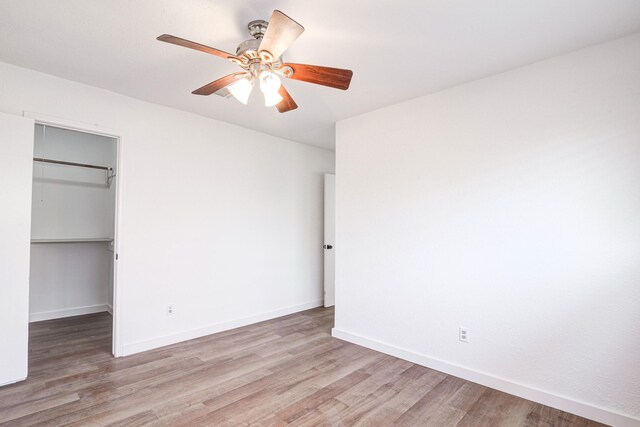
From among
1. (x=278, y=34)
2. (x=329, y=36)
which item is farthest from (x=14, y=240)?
(x=329, y=36)

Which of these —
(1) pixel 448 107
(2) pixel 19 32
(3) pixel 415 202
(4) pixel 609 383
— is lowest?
(4) pixel 609 383

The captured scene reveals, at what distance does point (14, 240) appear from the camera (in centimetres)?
248

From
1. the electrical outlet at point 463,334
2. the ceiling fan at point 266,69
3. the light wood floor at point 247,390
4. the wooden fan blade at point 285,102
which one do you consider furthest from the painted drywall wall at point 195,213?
the electrical outlet at point 463,334

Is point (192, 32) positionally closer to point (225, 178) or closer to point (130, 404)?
point (225, 178)

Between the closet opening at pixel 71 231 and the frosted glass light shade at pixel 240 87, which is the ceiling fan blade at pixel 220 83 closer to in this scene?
the frosted glass light shade at pixel 240 87

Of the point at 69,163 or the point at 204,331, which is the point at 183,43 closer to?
the point at 204,331

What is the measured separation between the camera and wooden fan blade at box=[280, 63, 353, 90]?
1.85 meters

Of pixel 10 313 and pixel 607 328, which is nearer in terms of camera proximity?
pixel 607 328

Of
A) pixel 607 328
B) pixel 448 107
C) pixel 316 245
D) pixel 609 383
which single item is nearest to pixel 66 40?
pixel 448 107

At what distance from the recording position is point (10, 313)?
2.45 m

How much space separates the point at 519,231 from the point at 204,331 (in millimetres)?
3184

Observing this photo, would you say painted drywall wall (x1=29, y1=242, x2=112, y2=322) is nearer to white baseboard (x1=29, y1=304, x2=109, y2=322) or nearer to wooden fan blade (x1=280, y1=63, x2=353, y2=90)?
white baseboard (x1=29, y1=304, x2=109, y2=322)

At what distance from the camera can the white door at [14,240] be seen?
243 centimetres

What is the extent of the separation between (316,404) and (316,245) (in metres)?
2.77
